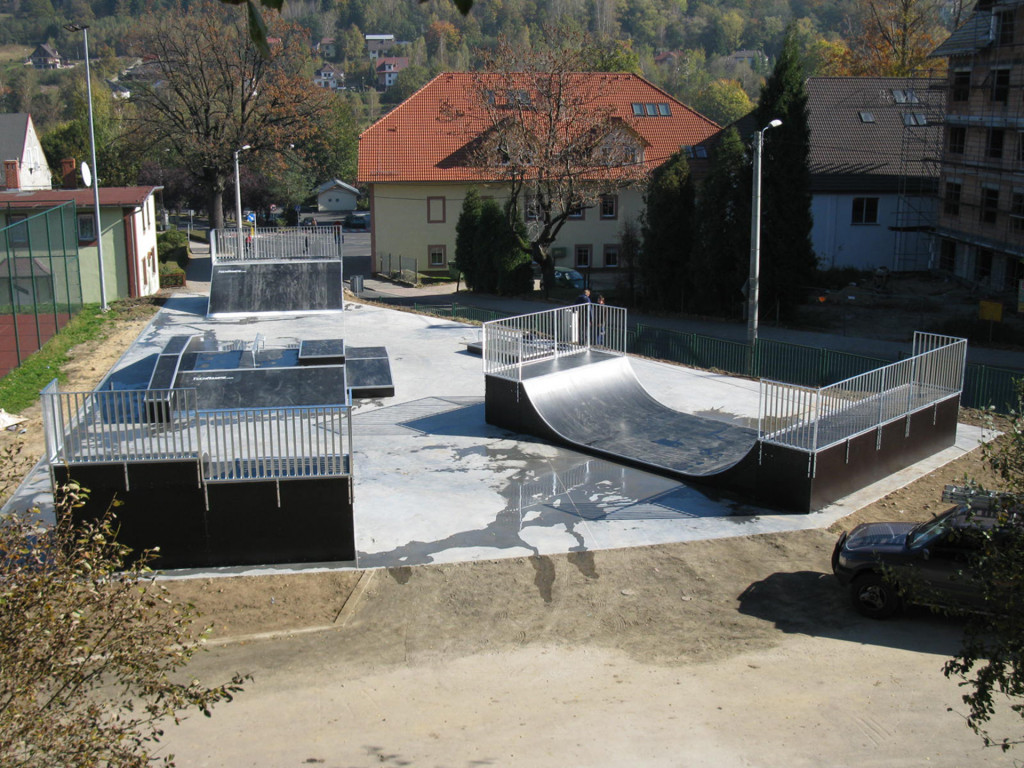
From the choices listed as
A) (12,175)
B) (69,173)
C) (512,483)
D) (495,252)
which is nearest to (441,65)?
(69,173)

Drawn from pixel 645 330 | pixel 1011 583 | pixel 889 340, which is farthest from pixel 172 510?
pixel 889 340

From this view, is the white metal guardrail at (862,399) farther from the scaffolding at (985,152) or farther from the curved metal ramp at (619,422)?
the scaffolding at (985,152)

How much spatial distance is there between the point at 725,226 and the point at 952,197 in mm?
14255

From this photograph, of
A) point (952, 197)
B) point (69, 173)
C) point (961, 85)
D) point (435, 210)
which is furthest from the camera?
point (435, 210)

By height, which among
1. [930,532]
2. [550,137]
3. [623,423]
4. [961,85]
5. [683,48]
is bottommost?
[623,423]

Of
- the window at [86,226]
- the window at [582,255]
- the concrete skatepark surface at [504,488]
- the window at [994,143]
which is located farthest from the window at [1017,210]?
the window at [86,226]

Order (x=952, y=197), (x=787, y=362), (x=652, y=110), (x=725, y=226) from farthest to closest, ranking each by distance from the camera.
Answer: (x=652, y=110) < (x=952, y=197) < (x=725, y=226) < (x=787, y=362)

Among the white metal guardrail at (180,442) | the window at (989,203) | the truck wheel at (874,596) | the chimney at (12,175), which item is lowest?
the truck wheel at (874,596)

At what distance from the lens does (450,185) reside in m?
48.7

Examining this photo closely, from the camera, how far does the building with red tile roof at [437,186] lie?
48531 millimetres

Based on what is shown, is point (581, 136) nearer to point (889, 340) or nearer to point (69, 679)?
point (889, 340)

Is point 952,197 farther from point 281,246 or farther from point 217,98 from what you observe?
point 217,98

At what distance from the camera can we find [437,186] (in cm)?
4884

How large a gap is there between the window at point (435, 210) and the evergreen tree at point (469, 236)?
8.16 metres
